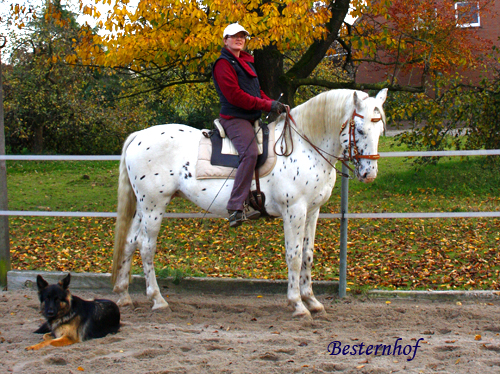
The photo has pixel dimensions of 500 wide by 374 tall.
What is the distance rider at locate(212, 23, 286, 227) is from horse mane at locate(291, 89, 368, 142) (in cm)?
23

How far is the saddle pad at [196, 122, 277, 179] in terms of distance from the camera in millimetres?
4781

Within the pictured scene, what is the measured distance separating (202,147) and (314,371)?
8.03ft

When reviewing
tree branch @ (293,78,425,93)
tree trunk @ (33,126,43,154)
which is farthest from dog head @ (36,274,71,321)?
tree trunk @ (33,126,43,154)

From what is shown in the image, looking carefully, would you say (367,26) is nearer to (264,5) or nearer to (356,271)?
(264,5)

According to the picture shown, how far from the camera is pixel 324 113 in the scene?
4.73 m

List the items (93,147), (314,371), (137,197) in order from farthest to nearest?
1. (93,147)
2. (137,197)
3. (314,371)

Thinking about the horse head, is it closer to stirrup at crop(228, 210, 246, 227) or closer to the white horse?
the white horse

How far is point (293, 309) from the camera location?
16.0 feet

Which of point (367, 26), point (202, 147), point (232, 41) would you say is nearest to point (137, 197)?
point (202, 147)

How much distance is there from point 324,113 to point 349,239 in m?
3.94

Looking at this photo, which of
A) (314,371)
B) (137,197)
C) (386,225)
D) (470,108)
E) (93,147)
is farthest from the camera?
(93,147)

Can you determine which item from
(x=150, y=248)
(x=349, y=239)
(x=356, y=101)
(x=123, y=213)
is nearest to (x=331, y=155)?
(x=356, y=101)

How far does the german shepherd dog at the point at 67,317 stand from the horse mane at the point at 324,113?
8.03 feet

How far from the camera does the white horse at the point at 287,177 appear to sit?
447cm
